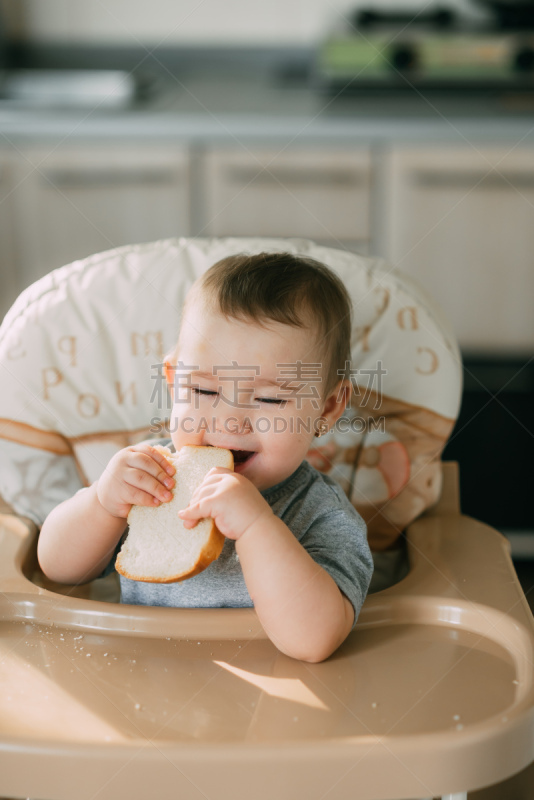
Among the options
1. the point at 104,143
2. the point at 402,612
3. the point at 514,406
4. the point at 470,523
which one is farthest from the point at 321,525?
the point at 104,143

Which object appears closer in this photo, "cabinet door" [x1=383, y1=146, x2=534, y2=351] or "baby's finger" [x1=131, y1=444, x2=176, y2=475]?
"baby's finger" [x1=131, y1=444, x2=176, y2=475]

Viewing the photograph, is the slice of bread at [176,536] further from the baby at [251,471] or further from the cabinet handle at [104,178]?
the cabinet handle at [104,178]

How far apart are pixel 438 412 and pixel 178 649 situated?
1.35ft

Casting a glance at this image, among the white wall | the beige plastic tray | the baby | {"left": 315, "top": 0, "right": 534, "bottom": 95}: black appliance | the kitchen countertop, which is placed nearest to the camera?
the beige plastic tray

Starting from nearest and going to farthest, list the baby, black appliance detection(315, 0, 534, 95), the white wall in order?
the baby
black appliance detection(315, 0, 534, 95)
the white wall

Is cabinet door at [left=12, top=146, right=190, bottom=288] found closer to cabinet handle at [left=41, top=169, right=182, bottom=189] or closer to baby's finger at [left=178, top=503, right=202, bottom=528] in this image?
cabinet handle at [left=41, top=169, right=182, bottom=189]

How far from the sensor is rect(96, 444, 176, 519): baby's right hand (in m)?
0.76

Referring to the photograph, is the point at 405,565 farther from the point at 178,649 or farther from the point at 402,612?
the point at 178,649

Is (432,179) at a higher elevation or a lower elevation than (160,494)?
higher

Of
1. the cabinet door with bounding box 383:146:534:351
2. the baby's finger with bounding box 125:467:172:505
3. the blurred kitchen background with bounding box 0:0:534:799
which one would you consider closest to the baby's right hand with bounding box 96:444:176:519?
the baby's finger with bounding box 125:467:172:505

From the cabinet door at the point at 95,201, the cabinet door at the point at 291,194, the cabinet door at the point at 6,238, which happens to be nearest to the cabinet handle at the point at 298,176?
the cabinet door at the point at 291,194

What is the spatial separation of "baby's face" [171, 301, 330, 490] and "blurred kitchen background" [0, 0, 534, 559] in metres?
1.21

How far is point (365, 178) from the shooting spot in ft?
6.41

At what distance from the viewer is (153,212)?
201 centimetres
